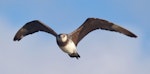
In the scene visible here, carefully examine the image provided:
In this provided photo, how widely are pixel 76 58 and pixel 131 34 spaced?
86.2 inches

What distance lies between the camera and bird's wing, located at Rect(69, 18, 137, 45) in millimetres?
23688

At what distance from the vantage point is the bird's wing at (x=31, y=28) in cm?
2457

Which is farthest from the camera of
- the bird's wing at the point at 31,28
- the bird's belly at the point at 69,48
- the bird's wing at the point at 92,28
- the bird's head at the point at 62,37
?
the bird's wing at the point at 31,28

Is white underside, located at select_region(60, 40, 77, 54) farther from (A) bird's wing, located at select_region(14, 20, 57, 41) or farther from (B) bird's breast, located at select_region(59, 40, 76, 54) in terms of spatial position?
(A) bird's wing, located at select_region(14, 20, 57, 41)

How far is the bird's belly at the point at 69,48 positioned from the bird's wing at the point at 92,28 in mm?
746

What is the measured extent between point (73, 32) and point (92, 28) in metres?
0.74

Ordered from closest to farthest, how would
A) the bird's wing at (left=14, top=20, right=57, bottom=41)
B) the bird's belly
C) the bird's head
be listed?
the bird's head < the bird's belly < the bird's wing at (left=14, top=20, right=57, bottom=41)

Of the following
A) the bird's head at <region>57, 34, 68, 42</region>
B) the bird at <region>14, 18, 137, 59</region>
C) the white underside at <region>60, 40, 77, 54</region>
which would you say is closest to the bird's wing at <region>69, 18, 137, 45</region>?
the bird at <region>14, 18, 137, 59</region>

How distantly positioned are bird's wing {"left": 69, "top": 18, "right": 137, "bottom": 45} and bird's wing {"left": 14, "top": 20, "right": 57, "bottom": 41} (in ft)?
3.36

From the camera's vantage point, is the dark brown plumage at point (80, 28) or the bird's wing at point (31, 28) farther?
the bird's wing at point (31, 28)

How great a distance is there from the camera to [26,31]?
25.2 m

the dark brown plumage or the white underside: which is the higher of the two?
the dark brown plumage

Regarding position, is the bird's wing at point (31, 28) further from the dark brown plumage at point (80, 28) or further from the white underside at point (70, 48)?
the white underside at point (70, 48)

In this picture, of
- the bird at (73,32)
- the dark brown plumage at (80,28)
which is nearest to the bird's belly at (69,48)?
the bird at (73,32)
